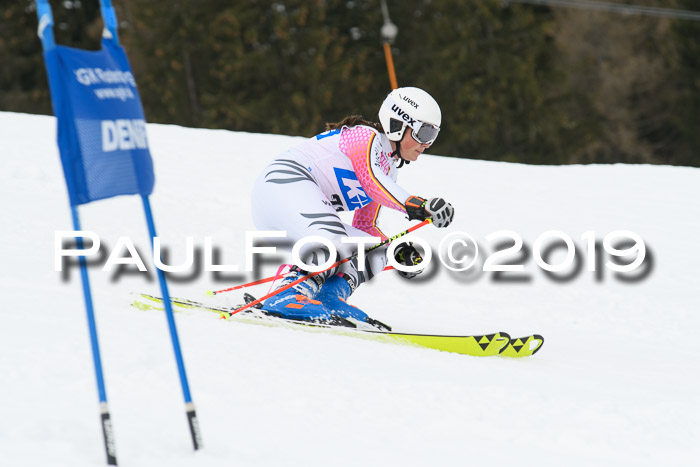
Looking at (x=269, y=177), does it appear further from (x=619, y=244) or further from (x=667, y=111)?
(x=667, y=111)

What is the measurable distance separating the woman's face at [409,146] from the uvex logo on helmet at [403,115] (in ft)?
0.22

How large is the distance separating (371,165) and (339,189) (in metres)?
0.40

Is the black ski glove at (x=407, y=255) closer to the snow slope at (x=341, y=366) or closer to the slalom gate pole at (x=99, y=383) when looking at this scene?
the snow slope at (x=341, y=366)

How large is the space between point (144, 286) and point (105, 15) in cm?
331

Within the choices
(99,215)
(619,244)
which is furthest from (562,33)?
(99,215)

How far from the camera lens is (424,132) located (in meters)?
5.17

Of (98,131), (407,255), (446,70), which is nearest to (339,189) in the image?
(407,255)

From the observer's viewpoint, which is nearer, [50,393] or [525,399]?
[50,393]

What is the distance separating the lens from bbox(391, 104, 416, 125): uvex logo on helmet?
5133mm

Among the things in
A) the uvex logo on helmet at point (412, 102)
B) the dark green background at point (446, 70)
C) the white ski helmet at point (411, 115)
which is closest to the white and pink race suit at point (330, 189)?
the white ski helmet at point (411, 115)

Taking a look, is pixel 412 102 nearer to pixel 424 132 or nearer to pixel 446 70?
pixel 424 132

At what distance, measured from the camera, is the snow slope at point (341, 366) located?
10.2 feet

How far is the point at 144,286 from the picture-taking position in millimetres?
5957

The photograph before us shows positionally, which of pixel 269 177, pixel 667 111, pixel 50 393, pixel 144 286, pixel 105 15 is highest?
pixel 667 111
